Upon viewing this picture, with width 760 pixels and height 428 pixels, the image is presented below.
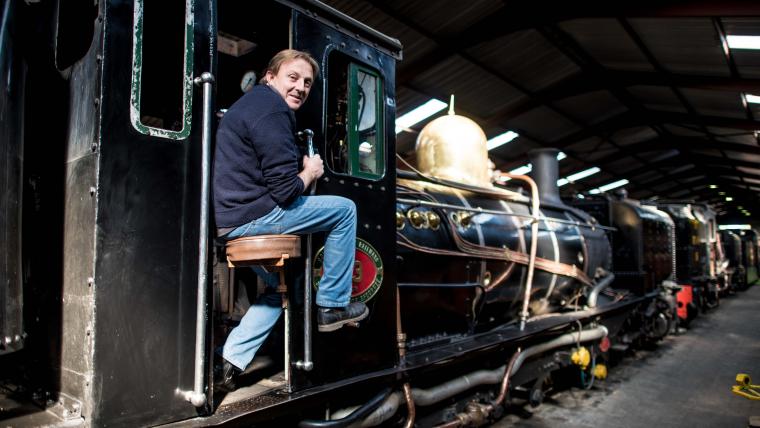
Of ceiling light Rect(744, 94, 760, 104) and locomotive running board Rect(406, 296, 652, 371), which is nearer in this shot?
locomotive running board Rect(406, 296, 652, 371)

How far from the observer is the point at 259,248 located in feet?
7.11

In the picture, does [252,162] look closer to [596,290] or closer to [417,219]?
[417,219]

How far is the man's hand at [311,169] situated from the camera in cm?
237

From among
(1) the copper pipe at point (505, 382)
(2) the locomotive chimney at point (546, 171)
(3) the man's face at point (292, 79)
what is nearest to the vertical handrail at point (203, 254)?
(3) the man's face at point (292, 79)

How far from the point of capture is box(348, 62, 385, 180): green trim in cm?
285

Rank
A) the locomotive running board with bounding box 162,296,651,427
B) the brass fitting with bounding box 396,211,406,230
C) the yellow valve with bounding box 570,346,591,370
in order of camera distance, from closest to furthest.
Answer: the locomotive running board with bounding box 162,296,651,427 < the brass fitting with bounding box 396,211,406,230 < the yellow valve with bounding box 570,346,591,370

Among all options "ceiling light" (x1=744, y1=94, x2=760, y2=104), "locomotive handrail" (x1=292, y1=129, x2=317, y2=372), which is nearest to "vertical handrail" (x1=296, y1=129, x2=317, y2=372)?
"locomotive handrail" (x1=292, y1=129, x2=317, y2=372)

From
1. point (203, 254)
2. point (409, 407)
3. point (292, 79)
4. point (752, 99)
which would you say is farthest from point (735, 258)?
point (203, 254)

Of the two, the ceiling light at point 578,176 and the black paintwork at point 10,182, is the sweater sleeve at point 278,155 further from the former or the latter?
the ceiling light at point 578,176

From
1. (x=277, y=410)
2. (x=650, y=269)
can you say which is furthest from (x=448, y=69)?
(x=277, y=410)

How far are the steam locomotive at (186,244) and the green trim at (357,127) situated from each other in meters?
0.01

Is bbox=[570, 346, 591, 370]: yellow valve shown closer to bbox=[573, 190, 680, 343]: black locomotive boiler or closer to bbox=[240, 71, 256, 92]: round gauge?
bbox=[573, 190, 680, 343]: black locomotive boiler

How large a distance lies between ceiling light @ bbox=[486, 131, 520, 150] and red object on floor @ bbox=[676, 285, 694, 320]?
31.0ft

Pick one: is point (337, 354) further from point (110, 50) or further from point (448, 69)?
point (448, 69)
